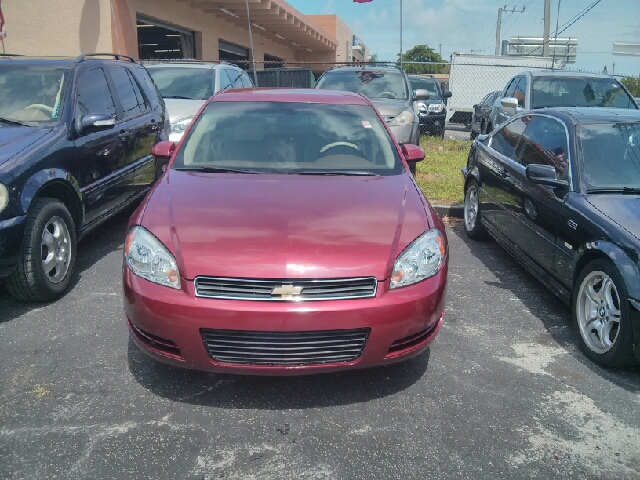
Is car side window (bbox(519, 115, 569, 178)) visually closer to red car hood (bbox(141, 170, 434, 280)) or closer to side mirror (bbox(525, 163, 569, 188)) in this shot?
side mirror (bbox(525, 163, 569, 188))

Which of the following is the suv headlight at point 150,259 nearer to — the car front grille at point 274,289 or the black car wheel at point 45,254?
the car front grille at point 274,289

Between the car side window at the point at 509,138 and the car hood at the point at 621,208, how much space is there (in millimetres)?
1552

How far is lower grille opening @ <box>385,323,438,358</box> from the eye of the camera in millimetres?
3008

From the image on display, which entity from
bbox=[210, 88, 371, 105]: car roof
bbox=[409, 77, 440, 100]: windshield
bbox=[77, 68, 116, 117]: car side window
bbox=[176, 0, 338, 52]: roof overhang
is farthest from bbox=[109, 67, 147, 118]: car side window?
bbox=[409, 77, 440, 100]: windshield

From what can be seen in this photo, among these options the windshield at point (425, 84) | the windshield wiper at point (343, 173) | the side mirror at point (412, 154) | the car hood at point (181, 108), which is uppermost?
the windshield at point (425, 84)

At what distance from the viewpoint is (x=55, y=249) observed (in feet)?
14.8

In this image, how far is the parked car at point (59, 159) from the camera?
13.5ft

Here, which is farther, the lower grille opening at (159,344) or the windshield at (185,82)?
the windshield at (185,82)

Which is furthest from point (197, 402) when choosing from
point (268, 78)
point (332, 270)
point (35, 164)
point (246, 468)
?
point (268, 78)

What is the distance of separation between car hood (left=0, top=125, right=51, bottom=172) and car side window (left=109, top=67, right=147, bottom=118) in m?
1.57

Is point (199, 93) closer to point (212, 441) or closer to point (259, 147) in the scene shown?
point (259, 147)

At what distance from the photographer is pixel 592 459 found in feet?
8.87

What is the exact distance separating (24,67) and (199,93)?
4357mm

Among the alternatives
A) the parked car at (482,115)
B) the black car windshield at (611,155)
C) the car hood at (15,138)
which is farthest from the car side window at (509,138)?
the parked car at (482,115)
